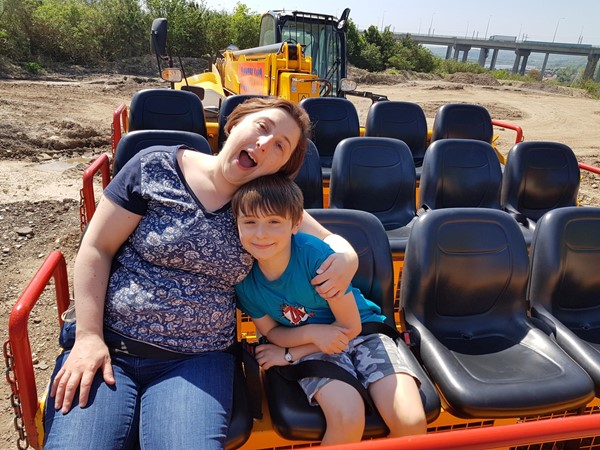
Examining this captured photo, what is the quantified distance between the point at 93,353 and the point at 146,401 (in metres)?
0.23

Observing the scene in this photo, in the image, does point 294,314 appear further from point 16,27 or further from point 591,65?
point 591,65

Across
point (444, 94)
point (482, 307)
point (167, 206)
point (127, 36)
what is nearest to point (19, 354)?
point (167, 206)

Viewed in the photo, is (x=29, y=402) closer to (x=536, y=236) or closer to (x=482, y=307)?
(x=482, y=307)

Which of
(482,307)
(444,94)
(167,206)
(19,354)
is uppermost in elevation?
(167,206)

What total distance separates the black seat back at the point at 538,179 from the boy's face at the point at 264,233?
3.10 m

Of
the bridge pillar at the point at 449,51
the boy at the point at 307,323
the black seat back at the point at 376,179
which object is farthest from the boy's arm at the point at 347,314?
the bridge pillar at the point at 449,51

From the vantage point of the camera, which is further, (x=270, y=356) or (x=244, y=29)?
(x=244, y=29)

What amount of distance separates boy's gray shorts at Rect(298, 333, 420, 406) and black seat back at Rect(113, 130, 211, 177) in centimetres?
166

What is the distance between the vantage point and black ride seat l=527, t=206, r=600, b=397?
252 cm

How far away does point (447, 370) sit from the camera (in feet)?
6.52

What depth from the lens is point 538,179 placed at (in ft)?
13.3

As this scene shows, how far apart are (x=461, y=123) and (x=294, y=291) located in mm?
4392

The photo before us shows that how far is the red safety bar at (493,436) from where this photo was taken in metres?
1.06

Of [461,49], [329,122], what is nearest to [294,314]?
[329,122]
